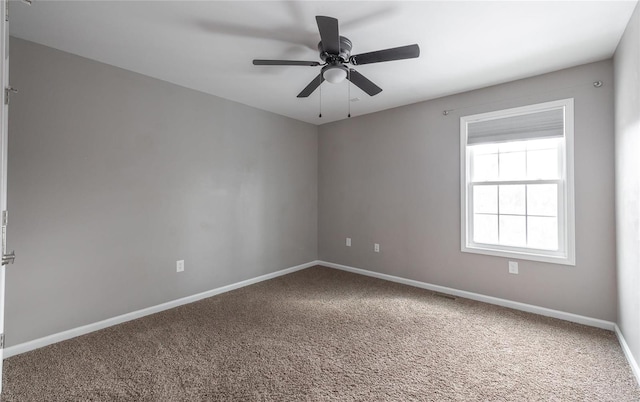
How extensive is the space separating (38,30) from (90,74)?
0.46 m

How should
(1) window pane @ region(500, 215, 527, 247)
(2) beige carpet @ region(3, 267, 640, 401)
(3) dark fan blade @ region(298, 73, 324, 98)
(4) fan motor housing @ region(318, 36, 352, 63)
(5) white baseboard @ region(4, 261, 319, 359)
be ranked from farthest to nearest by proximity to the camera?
(1) window pane @ region(500, 215, 527, 247) → (3) dark fan blade @ region(298, 73, 324, 98) → (5) white baseboard @ region(4, 261, 319, 359) → (4) fan motor housing @ region(318, 36, 352, 63) → (2) beige carpet @ region(3, 267, 640, 401)

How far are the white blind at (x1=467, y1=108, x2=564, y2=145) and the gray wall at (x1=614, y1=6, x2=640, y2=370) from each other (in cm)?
46

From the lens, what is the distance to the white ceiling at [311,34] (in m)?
1.95

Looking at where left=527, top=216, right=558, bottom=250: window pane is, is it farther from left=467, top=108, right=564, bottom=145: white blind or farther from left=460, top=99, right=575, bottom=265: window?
left=467, top=108, right=564, bottom=145: white blind

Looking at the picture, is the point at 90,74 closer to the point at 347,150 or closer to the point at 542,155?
the point at 347,150

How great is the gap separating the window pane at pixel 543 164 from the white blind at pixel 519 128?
17 centimetres

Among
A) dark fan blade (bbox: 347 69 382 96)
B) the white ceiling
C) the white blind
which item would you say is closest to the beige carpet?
the white blind

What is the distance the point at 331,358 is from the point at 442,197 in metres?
2.37

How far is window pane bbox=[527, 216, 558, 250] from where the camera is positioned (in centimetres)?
292

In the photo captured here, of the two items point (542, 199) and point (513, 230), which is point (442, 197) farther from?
point (542, 199)

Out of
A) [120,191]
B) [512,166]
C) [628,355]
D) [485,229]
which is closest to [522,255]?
[485,229]

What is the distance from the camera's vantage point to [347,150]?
457 centimetres

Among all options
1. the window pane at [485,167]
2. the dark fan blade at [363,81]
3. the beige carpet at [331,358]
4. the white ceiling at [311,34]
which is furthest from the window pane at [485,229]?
the dark fan blade at [363,81]

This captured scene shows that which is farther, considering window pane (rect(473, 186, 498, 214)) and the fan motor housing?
window pane (rect(473, 186, 498, 214))
